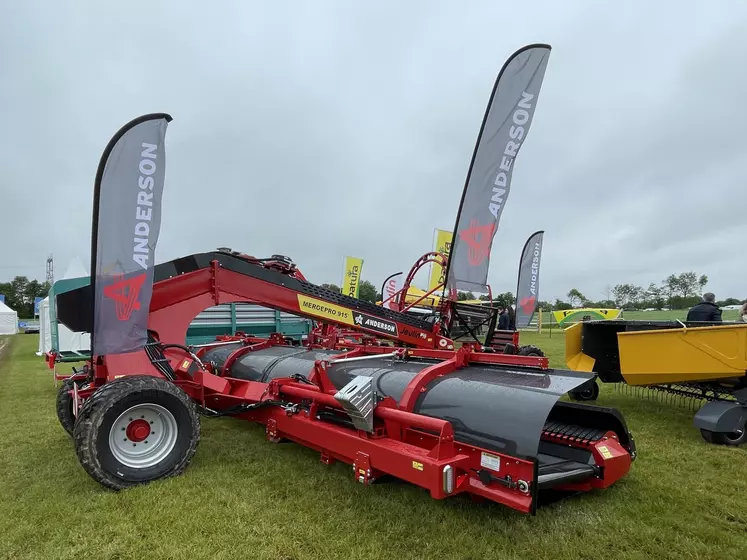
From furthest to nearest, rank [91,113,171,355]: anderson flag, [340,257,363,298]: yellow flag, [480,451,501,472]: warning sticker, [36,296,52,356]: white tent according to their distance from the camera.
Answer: [340,257,363,298]: yellow flag < [36,296,52,356]: white tent < [91,113,171,355]: anderson flag < [480,451,501,472]: warning sticker

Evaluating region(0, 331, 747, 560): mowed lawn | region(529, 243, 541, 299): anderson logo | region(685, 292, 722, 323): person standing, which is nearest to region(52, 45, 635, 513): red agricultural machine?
region(0, 331, 747, 560): mowed lawn

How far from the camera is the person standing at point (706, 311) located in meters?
6.75

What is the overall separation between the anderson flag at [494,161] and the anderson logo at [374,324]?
6.29ft

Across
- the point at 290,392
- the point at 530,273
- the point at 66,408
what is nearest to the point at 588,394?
the point at 290,392

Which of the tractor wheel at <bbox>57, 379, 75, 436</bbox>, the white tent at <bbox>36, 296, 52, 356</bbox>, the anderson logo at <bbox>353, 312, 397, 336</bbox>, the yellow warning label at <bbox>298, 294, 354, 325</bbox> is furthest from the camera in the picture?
the white tent at <bbox>36, 296, 52, 356</bbox>

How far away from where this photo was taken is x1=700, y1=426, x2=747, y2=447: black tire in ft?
15.9

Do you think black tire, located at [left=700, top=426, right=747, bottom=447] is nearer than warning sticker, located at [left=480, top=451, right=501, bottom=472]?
No

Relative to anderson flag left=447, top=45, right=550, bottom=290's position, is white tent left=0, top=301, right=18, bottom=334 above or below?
below

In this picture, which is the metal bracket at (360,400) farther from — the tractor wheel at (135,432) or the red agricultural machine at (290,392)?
the tractor wheel at (135,432)

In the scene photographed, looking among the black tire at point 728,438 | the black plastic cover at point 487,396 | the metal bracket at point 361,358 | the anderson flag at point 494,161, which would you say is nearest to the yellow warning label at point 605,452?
the black plastic cover at point 487,396

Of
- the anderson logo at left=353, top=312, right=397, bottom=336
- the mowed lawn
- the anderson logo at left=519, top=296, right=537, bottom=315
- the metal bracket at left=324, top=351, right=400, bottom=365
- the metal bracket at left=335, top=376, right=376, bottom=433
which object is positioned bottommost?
the mowed lawn

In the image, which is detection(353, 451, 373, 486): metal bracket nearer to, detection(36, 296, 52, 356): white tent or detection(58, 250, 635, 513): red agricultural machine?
detection(58, 250, 635, 513): red agricultural machine

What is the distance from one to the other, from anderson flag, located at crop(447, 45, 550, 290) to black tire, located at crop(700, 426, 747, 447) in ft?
12.6

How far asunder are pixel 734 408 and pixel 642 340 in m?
1.08
